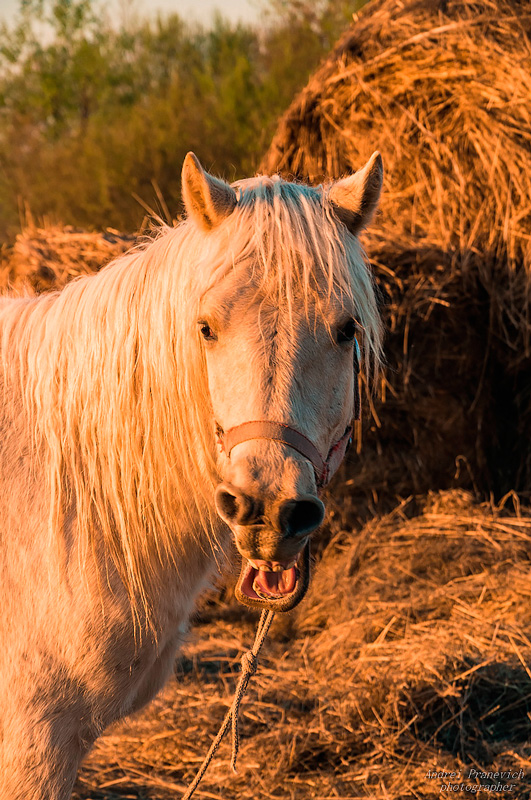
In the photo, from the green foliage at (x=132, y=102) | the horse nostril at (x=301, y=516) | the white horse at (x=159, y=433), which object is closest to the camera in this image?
the horse nostril at (x=301, y=516)

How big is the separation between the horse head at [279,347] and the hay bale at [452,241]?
193cm

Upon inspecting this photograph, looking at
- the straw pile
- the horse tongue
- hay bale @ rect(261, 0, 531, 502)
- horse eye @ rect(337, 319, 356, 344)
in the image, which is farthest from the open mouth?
hay bale @ rect(261, 0, 531, 502)

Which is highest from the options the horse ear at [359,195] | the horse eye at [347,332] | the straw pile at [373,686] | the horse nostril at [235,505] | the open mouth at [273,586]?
the horse ear at [359,195]

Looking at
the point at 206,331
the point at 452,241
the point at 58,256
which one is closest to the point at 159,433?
the point at 206,331

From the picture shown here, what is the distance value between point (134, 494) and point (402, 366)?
2.38 meters

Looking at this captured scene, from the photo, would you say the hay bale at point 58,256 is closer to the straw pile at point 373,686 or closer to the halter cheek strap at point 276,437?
the straw pile at point 373,686

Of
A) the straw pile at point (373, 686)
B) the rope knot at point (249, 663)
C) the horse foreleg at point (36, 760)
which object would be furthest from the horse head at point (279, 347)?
the straw pile at point (373, 686)

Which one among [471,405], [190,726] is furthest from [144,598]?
[471,405]

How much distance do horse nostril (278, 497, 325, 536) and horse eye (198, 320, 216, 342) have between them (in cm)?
44

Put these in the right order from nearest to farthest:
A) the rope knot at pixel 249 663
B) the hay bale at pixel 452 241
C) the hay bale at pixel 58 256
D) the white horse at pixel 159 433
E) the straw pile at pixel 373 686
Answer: the white horse at pixel 159 433, the rope knot at pixel 249 663, the straw pile at pixel 373 686, the hay bale at pixel 452 241, the hay bale at pixel 58 256

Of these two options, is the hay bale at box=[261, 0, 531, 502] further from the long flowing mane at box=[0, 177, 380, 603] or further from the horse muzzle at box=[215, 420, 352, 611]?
the horse muzzle at box=[215, 420, 352, 611]

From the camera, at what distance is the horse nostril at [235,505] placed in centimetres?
135

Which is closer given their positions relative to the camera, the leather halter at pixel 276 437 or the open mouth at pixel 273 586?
the leather halter at pixel 276 437

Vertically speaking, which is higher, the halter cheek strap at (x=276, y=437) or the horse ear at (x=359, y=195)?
the horse ear at (x=359, y=195)
